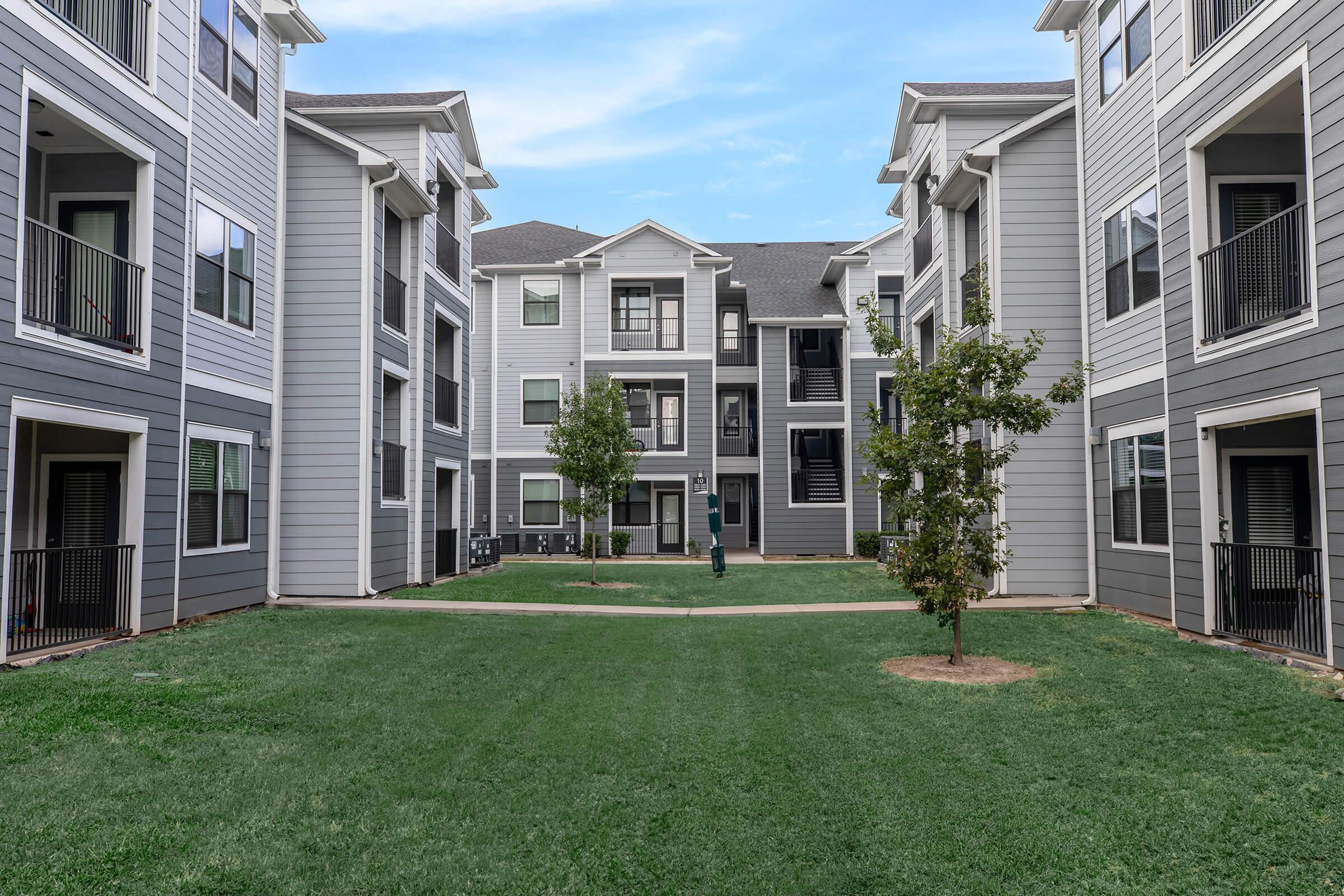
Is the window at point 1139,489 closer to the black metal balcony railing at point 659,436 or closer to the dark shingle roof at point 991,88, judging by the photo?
the dark shingle roof at point 991,88

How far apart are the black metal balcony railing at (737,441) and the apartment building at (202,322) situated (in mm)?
14806

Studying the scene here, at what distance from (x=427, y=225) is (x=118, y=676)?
42.0 feet

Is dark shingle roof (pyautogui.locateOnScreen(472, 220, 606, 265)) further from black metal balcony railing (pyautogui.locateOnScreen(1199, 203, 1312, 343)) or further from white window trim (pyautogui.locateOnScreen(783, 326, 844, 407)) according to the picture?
black metal balcony railing (pyautogui.locateOnScreen(1199, 203, 1312, 343))

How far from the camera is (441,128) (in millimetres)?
19125

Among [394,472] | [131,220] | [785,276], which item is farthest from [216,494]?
[785,276]

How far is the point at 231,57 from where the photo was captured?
13953 mm

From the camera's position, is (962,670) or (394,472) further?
(394,472)

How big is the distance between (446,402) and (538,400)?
1047 centimetres

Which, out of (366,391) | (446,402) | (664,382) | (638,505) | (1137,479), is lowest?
(638,505)

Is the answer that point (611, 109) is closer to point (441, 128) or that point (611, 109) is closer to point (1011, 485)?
point (441, 128)

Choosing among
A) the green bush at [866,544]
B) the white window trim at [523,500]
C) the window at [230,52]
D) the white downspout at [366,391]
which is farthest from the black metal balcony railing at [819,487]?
the window at [230,52]

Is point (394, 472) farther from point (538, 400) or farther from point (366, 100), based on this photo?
point (538, 400)

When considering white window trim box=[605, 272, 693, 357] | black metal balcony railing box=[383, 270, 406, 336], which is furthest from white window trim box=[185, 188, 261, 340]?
white window trim box=[605, 272, 693, 357]

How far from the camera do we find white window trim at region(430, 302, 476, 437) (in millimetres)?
20312
